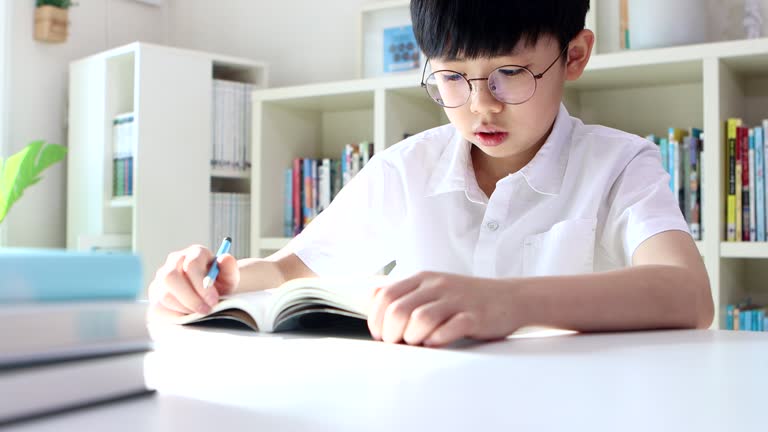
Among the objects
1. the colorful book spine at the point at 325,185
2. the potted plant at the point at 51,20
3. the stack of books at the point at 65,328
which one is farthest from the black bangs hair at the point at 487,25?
the potted plant at the point at 51,20

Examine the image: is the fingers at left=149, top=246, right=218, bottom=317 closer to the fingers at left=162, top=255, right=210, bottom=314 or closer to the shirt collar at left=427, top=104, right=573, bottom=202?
the fingers at left=162, top=255, right=210, bottom=314

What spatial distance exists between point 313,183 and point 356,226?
1.70 meters

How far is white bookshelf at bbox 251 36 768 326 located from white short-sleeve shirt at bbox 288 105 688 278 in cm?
101

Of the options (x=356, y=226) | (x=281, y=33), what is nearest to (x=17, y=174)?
(x=281, y=33)

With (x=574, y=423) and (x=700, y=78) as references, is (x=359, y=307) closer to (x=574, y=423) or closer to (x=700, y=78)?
(x=574, y=423)

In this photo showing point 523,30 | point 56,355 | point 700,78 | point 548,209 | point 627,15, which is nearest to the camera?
point 56,355

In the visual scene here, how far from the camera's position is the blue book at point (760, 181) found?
217 cm

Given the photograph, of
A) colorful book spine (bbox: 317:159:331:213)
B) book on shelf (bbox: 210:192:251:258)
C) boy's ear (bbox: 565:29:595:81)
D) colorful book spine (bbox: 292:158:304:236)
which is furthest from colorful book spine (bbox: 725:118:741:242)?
book on shelf (bbox: 210:192:251:258)

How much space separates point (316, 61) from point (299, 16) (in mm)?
236

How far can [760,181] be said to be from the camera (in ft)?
7.14

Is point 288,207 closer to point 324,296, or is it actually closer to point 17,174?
point 17,174

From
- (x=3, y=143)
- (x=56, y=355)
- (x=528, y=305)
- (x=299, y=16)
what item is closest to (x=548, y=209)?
(x=528, y=305)

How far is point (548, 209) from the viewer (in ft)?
4.22

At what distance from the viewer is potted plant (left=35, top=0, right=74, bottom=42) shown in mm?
3311
